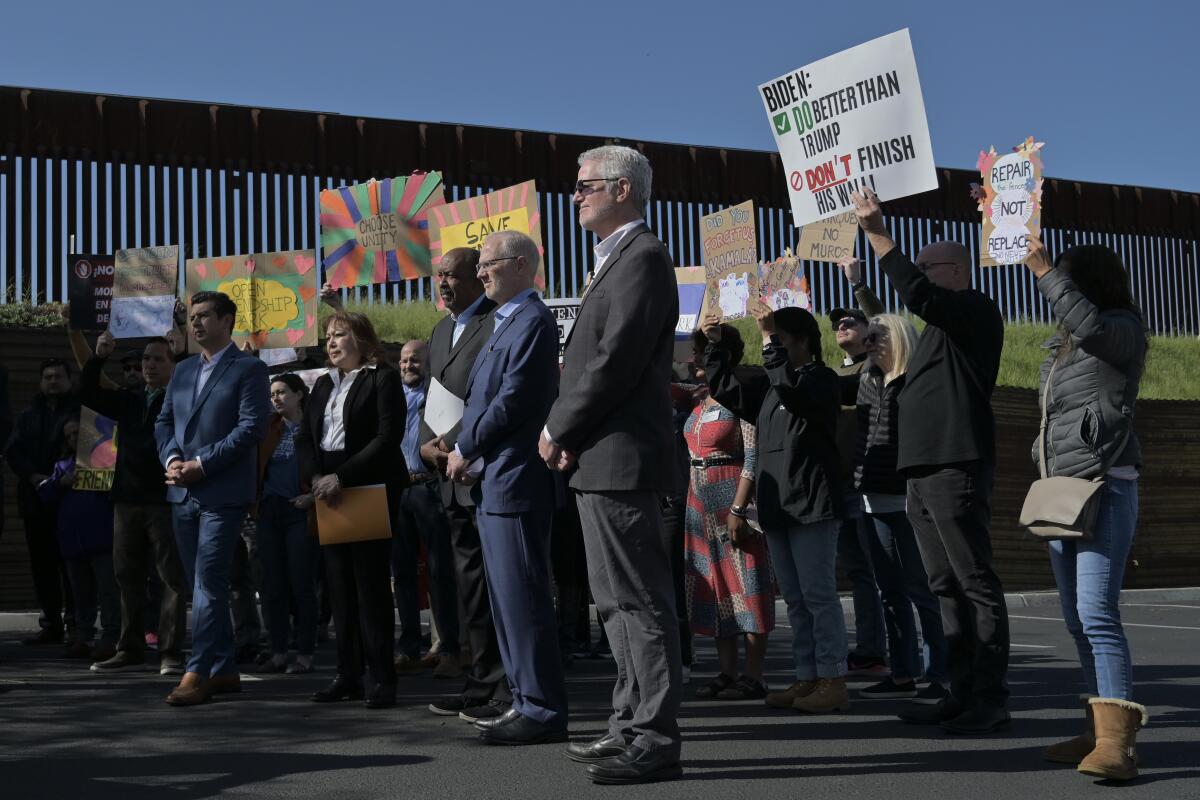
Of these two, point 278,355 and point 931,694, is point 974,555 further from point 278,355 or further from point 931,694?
point 278,355

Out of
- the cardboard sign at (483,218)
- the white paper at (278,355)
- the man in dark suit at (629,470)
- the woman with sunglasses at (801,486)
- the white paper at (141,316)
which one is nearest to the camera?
the man in dark suit at (629,470)

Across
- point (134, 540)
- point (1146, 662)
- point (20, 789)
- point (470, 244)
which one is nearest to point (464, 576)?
point (20, 789)

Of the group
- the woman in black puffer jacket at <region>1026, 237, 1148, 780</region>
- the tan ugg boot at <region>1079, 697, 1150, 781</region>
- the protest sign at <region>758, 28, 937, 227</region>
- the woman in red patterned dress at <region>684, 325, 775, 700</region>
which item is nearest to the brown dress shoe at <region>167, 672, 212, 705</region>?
the woman in red patterned dress at <region>684, 325, 775, 700</region>

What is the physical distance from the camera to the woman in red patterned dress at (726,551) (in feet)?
21.7

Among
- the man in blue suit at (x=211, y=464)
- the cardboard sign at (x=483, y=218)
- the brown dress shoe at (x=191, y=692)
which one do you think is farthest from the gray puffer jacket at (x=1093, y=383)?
the cardboard sign at (x=483, y=218)

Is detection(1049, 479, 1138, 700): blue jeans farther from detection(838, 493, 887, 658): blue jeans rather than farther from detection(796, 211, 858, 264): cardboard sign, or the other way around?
detection(796, 211, 858, 264): cardboard sign

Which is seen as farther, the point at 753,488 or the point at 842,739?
the point at 753,488

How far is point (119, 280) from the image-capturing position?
33.7 ft

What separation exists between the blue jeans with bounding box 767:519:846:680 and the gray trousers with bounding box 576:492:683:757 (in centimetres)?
163

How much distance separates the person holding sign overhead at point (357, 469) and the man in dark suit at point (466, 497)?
31 centimetres

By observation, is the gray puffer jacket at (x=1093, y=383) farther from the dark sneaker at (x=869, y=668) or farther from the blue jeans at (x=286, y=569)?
the blue jeans at (x=286, y=569)

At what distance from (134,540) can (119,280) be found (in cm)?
296

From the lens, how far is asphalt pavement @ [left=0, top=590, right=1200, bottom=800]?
176 inches

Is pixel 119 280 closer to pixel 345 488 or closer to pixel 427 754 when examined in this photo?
pixel 345 488
